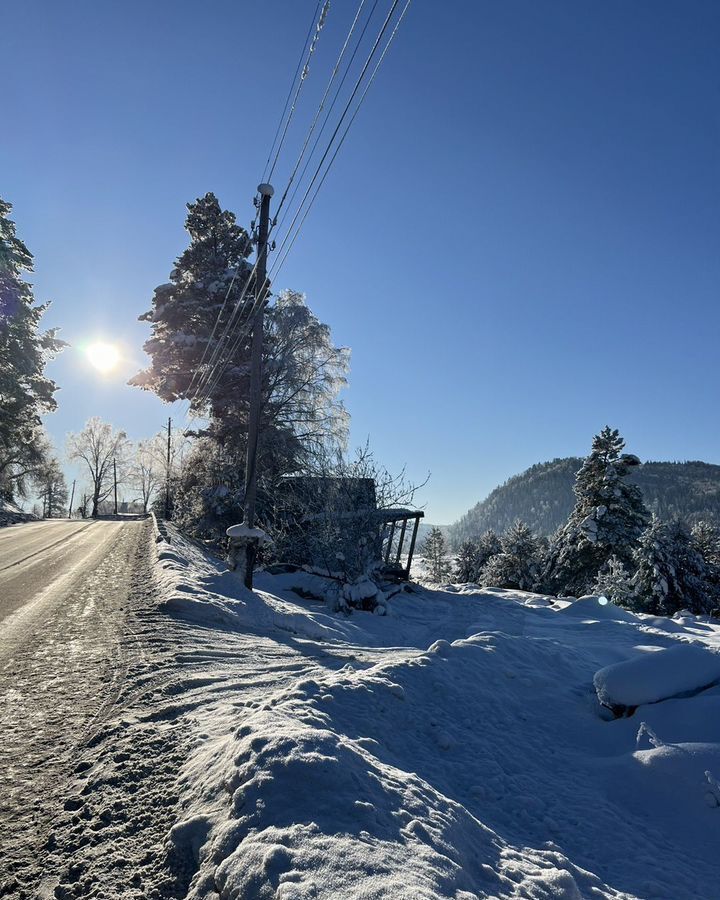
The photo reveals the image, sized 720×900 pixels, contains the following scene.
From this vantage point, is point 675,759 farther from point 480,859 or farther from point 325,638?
point 325,638

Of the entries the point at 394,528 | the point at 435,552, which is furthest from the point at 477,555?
the point at 394,528

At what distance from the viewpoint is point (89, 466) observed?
60.0 metres

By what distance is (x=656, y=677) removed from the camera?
583cm

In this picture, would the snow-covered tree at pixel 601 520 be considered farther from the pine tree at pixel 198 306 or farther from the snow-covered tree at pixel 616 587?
the pine tree at pixel 198 306

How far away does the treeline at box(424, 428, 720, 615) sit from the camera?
21953mm

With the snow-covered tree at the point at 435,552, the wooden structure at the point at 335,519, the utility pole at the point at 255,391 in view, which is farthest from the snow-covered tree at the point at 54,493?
the utility pole at the point at 255,391

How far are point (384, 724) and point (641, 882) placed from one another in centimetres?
220

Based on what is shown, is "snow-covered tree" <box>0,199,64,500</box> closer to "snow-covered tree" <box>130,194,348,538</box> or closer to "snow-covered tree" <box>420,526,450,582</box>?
"snow-covered tree" <box>130,194,348,538</box>

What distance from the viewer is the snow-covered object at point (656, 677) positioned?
5742mm

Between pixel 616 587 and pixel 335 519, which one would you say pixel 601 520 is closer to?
pixel 616 587

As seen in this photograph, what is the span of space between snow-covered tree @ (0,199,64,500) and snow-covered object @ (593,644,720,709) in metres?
23.0

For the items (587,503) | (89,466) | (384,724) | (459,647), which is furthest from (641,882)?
(89,466)

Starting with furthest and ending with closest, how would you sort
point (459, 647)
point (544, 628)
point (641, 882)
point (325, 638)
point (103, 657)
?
point (544, 628) < point (325, 638) < point (459, 647) < point (103, 657) < point (641, 882)

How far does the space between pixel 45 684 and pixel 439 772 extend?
390 cm
